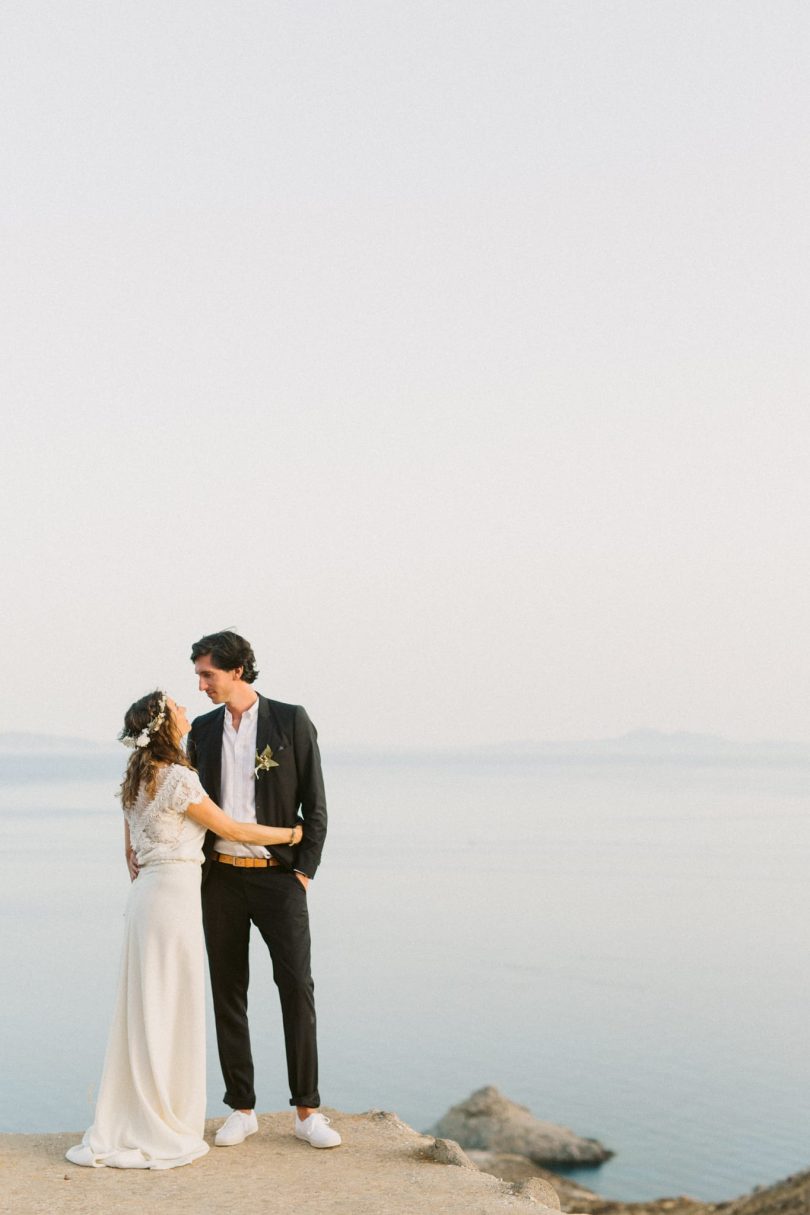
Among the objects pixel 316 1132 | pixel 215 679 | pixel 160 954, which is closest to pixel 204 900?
pixel 160 954

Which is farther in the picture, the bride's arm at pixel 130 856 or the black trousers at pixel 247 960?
the bride's arm at pixel 130 856

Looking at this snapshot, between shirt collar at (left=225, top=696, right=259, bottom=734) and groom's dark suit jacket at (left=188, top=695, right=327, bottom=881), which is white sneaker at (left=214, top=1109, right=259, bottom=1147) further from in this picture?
shirt collar at (left=225, top=696, right=259, bottom=734)

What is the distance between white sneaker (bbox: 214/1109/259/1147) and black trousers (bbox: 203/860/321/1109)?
0.10 metres

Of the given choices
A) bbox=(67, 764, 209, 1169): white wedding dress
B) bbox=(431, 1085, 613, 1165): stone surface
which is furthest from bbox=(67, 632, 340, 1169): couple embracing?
bbox=(431, 1085, 613, 1165): stone surface

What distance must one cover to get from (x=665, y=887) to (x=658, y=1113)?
140 ft

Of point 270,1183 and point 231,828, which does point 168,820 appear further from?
point 270,1183

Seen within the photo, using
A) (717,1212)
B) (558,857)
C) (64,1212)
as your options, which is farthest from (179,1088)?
(558,857)

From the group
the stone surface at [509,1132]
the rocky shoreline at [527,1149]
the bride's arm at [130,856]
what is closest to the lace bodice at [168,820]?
the bride's arm at [130,856]

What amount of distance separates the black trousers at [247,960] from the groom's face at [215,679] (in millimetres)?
780

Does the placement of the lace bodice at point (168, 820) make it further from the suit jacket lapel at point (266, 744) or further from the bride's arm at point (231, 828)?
the suit jacket lapel at point (266, 744)

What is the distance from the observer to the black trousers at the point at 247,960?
595 centimetres

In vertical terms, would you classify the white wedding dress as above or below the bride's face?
below

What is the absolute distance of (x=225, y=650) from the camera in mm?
5965

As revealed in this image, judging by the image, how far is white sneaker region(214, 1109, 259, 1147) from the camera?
6.09 m
